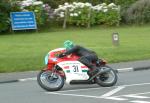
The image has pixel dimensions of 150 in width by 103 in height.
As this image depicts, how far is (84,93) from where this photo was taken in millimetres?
14688

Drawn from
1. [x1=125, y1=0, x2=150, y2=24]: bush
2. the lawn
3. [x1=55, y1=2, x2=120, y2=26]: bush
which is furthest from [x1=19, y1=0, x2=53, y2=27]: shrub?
[x1=125, y1=0, x2=150, y2=24]: bush

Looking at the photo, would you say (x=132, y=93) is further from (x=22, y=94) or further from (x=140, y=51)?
(x=140, y=51)

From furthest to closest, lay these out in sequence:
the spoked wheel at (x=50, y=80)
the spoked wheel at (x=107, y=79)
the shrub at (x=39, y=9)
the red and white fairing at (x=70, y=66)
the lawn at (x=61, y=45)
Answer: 1. the shrub at (x=39, y=9)
2. the lawn at (x=61, y=45)
3. the spoked wheel at (x=107, y=79)
4. the red and white fairing at (x=70, y=66)
5. the spoked wheel at (x=50, y=80)

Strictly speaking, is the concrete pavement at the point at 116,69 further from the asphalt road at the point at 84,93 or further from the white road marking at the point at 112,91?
the white road marking at the point at 112,91

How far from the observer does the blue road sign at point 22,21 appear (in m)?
37.5

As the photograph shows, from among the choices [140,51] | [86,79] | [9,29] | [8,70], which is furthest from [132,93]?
[9,29]

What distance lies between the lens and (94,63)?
1602 cm

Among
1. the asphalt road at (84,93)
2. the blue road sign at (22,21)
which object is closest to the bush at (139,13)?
the blue road sign at (22,21)

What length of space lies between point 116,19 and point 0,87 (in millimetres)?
23490

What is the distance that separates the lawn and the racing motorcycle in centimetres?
556

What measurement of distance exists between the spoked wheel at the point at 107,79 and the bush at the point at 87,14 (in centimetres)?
2350

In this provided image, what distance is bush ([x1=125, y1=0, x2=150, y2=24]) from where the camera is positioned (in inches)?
1591

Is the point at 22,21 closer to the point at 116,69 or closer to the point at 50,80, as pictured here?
the point at 116,69

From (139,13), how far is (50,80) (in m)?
25.6
